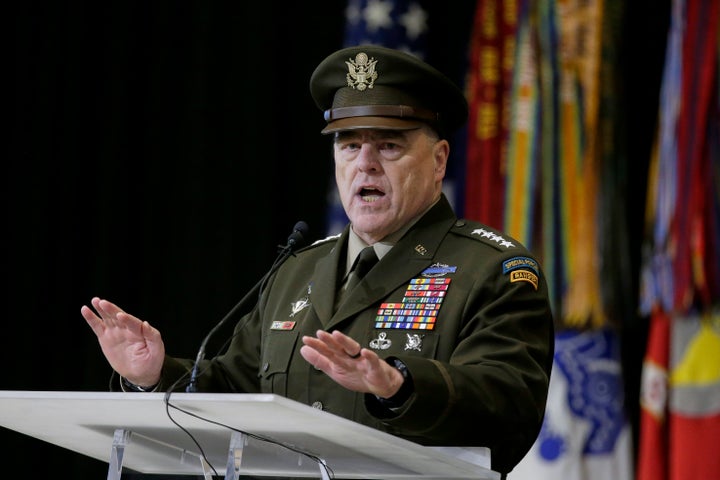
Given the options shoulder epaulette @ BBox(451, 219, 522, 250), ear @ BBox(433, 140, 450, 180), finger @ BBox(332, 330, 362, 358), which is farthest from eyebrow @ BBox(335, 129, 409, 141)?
finger @ BBox(332, 330, 362, 358)

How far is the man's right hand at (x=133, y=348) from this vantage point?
7.88 ft

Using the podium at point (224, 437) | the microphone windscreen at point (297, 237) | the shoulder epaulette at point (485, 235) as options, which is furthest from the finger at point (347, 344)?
the shoulder epaulette at point (485, 235)

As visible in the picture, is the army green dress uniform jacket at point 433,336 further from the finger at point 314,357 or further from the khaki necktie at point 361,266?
the finger at point 314,357

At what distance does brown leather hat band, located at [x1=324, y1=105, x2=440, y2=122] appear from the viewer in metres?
2.73

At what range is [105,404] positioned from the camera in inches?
77.2

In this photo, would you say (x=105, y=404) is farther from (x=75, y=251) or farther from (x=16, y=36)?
(x=16, y=36)

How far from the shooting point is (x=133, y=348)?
2465 millimetres

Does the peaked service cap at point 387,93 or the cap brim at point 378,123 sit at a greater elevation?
the peaked service cap at point 387,93

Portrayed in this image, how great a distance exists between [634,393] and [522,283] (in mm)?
1853

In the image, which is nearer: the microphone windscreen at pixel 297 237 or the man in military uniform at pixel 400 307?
the man in military uniform at pixel 400 307

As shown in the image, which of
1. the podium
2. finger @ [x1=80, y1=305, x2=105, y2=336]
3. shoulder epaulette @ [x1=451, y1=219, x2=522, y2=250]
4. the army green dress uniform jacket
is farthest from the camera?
shoulder epaulette @ [x1=451, y1=219, x2=522, y2=250]

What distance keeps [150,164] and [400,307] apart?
8.23 feet

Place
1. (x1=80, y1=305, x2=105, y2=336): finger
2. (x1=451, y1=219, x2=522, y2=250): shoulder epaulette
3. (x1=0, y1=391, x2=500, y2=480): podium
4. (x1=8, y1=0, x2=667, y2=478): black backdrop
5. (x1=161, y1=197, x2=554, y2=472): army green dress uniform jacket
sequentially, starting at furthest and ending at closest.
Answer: (x1=8, y1=0, x2=667, y2=478): black backdrop
(x1=451, y1=219, x2=522, y2=250): shoulder epaulette
(x1=80, y1=305, x2=105, y2=336): finger
(x1=161, y1=197, x2=554, y2=472): army green dress uniform jacket
(x1=0, y1=391, x2=500, y2=480): podium

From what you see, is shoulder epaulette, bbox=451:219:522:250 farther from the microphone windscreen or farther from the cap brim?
the microphone windscreen
